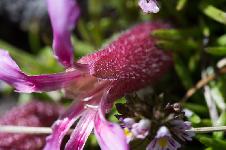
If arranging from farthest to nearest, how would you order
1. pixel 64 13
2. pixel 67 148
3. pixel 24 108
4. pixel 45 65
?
pixel 45 65, pixel 24 108, pixel 67 148, pixel 64 13

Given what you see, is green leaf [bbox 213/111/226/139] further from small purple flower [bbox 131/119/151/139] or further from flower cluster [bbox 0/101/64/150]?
flower cluster [bbox 0/101/64/150]

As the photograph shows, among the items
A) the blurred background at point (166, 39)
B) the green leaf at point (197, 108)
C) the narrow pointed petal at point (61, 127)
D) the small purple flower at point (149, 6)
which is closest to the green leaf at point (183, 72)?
the blurred background at point (166, 39)

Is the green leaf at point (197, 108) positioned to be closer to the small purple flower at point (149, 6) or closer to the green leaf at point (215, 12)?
the green leaf at point (215, 12)

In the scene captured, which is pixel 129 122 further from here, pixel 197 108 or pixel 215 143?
pixel 197 108

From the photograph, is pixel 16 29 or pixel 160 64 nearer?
pixel 160 64

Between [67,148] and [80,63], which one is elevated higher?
[80,63]

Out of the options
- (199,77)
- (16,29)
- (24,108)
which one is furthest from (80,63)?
(16,29)

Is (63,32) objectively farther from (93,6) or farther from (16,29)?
(16,29)
